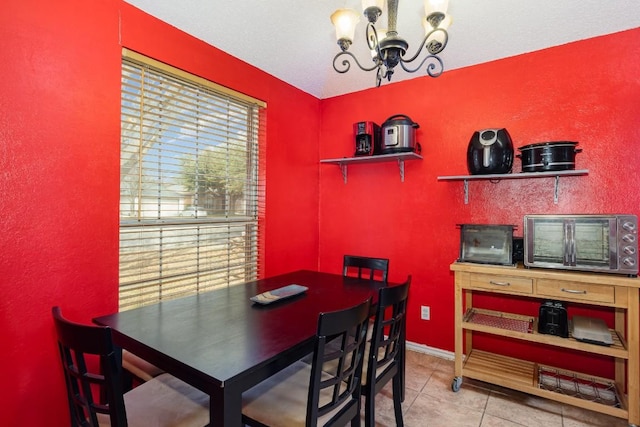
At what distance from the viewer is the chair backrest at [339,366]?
46.1 inches

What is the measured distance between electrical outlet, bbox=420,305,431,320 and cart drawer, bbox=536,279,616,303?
973 mm

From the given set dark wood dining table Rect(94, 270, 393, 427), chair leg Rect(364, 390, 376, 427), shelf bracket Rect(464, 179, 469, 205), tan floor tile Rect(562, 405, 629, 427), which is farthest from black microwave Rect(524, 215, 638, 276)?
chair leg Rect(364, 390, 376, 427)

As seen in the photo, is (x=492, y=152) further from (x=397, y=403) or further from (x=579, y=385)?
(x=397, y=403)

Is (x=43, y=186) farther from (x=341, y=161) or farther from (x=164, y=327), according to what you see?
(x=341, y=161)

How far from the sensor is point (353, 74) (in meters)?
2.99

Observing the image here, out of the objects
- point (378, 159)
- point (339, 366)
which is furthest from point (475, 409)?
point (378, 159)

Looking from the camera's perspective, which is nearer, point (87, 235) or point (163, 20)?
point (87, 235)

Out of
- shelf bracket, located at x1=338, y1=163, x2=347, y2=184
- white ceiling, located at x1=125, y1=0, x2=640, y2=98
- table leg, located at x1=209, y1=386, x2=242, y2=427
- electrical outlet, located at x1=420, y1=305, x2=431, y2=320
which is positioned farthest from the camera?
shelf bracket, located at x1=338, y1=163, x2=347, y2=184

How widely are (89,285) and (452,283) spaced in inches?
100

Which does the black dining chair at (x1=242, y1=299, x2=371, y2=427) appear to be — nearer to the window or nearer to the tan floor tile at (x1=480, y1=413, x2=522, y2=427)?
the tan floor tile at (x1=480, y1=413, x2=522, y2=427)

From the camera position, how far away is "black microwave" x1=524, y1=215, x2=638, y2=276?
188 centimetres

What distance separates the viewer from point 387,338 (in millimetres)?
1687

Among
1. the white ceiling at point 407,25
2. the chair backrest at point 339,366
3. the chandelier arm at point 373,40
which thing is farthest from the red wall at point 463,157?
Answer: the chair backrest at point 339,366

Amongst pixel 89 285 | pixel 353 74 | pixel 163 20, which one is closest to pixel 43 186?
pixel 89 285
